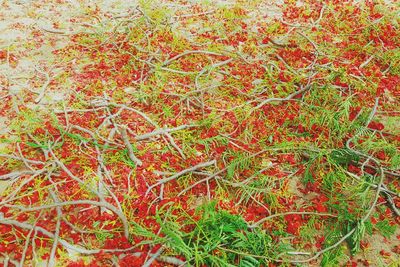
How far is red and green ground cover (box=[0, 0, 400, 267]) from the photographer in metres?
2.56

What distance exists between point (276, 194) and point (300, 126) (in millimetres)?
913

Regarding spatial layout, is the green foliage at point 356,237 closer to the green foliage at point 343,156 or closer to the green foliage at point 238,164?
the green foliage at point 343,156

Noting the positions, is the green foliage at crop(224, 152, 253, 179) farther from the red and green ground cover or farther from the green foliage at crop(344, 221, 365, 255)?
the green foliage at crop(344, 221, 365, 255)

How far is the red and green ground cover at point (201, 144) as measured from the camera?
8.41 ft

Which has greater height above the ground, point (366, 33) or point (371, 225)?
point (366, 33)

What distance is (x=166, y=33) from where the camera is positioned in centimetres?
486

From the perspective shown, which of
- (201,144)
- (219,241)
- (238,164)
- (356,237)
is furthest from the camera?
(201,144)

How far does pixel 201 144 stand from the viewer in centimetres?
336

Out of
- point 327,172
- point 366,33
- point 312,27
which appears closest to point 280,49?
point 312,27

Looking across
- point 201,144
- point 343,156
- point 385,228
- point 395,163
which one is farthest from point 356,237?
point 201,144

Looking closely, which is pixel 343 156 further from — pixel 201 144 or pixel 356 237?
pixel 201 144

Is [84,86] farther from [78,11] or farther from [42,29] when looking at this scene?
[78,11]

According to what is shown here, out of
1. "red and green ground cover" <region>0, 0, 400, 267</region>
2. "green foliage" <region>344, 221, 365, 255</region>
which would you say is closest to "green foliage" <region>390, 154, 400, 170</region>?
"red and green ground cover" <region>0, 0, 400, 267</region>

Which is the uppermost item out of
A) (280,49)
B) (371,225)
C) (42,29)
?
(42,29)
